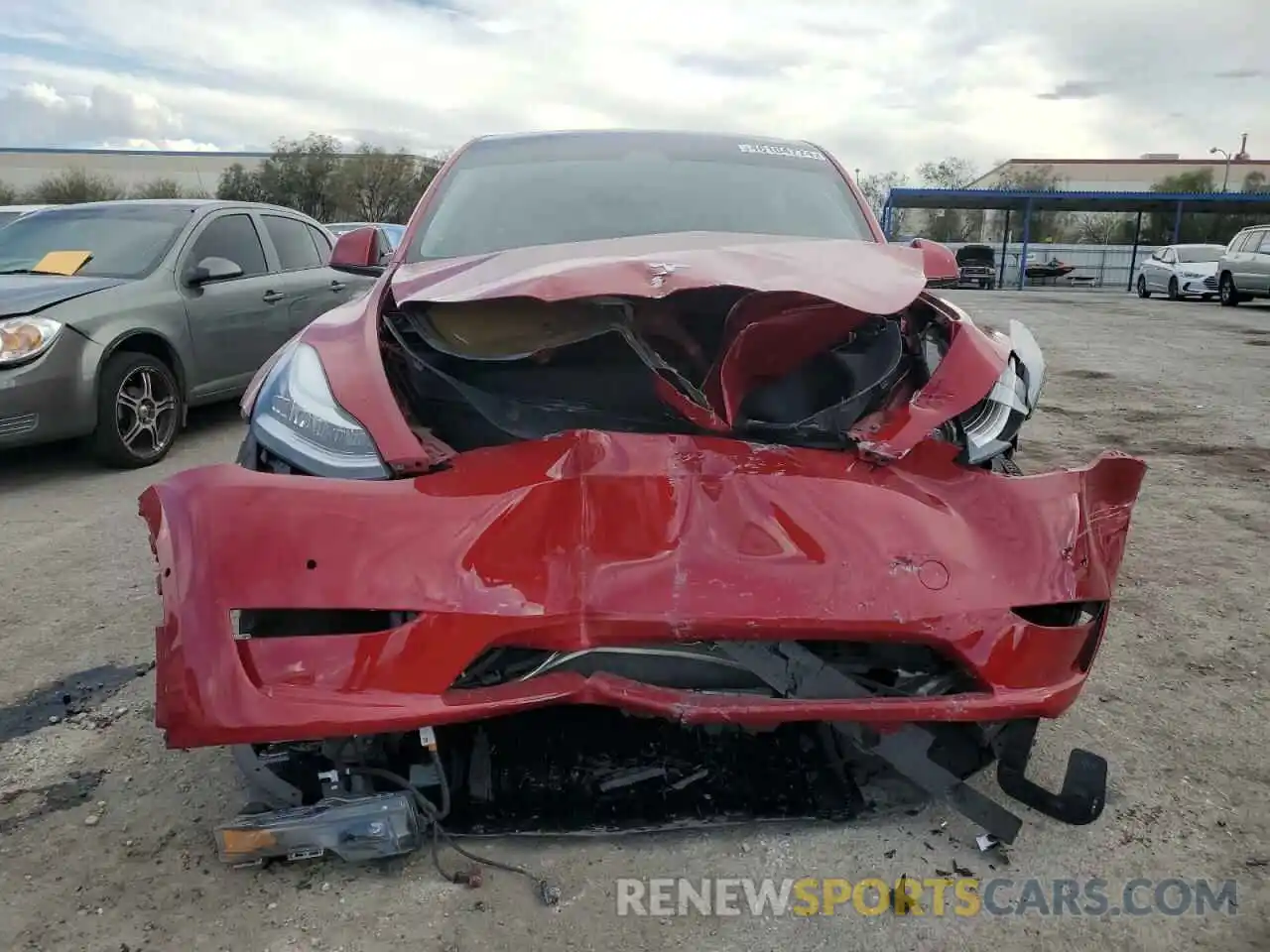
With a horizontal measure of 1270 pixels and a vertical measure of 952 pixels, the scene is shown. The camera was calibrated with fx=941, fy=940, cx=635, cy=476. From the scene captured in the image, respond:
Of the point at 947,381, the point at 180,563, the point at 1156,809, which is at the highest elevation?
the point at 947,381

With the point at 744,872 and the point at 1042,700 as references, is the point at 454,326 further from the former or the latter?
the point at 1042,700

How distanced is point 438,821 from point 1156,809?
5.46 ft

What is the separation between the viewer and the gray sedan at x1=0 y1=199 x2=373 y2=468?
4.91m

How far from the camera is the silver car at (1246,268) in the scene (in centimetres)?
1831

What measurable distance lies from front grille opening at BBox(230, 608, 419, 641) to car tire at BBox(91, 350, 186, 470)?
4.05 meters

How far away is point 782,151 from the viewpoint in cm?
379

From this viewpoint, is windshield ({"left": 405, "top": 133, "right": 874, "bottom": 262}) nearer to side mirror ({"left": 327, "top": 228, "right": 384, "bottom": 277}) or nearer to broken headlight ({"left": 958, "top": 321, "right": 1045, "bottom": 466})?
side mirror ({"left": 327, "top": 228, "right": 384, "bottom": 277})

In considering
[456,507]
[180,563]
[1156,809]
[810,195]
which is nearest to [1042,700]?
[1156,809]

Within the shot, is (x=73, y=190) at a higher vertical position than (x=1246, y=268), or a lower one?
higher

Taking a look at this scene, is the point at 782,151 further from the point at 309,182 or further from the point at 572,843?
the point at 309,182

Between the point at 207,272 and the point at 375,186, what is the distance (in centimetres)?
4656

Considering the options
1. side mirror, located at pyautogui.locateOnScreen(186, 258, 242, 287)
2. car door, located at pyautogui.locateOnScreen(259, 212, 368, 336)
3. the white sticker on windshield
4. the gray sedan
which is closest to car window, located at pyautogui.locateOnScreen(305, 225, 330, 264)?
car door, located at pyautogui.locateOnScreen(259, 212, 368, 336)

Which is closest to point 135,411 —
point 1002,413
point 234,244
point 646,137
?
point 234,244

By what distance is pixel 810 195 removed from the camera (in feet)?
11.4
